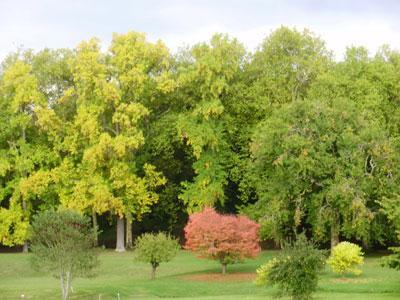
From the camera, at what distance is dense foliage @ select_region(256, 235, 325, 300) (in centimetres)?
2583

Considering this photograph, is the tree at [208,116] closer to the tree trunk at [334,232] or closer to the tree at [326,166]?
the tree at [326,166]

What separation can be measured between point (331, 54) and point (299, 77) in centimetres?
395

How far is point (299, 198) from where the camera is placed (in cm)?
4400

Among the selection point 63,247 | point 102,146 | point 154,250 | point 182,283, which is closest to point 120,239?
point 102,146

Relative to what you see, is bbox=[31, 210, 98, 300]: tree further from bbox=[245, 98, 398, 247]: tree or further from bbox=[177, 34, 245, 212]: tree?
bbox=[177, 34, 245, 212]: tree

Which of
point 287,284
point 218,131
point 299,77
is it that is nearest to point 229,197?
point 218,131

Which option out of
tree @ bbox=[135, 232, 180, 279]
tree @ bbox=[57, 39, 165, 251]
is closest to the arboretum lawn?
tree @ bbox=[135, 232, 180, 279]

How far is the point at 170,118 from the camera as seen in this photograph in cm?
5431

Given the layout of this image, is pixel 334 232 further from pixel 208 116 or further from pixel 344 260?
pixel 208 116

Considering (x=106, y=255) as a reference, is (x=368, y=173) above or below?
above

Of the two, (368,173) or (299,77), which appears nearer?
(368,173)

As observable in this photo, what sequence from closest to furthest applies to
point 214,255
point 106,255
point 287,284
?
point 287,284
point 214,255
point 106,255

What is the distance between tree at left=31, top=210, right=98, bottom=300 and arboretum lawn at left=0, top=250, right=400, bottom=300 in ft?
5.17

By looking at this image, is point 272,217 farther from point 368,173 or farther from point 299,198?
point 368,173
